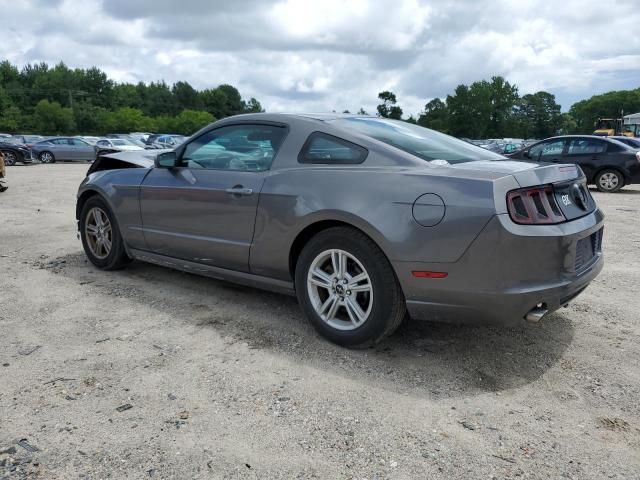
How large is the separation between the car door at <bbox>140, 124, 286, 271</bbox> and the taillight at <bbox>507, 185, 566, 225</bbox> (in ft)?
5.63

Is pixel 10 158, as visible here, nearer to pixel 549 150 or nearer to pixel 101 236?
pixel 549 150

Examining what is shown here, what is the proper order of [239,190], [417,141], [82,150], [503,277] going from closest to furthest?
[503,277] → [417,141] → [239,190] → [82,150]

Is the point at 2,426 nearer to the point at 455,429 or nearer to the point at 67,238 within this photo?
the point at 455,429

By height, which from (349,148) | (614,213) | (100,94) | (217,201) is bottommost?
(614,213)

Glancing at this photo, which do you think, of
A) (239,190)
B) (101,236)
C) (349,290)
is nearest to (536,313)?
(349,290)

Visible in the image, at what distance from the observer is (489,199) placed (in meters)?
2.93

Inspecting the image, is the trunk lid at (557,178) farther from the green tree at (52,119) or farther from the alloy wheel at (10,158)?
the green tree at (52,119)

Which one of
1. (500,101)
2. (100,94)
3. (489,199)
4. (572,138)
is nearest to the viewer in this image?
(489,199)

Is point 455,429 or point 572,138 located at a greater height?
point 572,138

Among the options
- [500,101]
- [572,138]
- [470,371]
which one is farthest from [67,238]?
[500,101]

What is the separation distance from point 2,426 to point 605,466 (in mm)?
2758

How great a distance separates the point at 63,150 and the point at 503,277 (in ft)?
95.9

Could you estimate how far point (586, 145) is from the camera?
13.7 metres

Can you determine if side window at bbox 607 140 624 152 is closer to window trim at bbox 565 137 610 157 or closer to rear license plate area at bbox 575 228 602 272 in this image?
window trim at bbox 565 137 610 157
